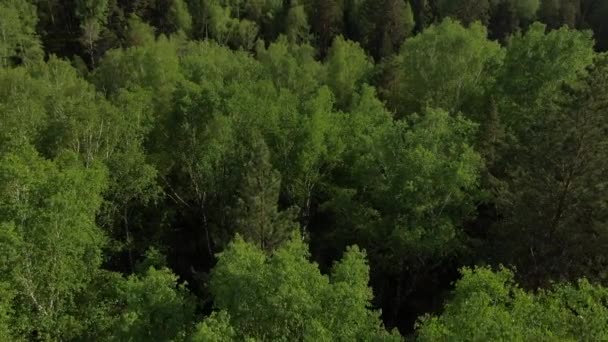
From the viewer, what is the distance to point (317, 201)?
4288 cm

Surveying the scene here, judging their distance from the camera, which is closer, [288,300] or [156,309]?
[288,300]

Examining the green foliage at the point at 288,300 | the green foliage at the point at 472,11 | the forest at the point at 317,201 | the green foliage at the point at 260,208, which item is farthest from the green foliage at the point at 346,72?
the green foliage at the point at 288,300

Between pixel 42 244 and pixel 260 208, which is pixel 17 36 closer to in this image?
pixel 42 244

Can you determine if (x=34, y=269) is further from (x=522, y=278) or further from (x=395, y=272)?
(x=522, y=278)

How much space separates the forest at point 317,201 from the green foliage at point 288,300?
10cm

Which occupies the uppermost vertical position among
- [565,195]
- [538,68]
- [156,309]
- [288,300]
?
[538,68]

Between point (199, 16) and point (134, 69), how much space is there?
141 feet

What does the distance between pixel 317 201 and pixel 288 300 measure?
68.7ft

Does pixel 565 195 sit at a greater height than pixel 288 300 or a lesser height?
greater

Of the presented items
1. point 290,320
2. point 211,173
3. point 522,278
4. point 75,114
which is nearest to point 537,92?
point 522,278

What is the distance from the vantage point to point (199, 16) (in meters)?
97.4

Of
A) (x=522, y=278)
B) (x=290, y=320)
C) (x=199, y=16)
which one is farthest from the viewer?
(x=199, y=16)

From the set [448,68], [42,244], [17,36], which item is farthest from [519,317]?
[17,36]

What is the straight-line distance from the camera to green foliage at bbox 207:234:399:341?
21984 millimetres
